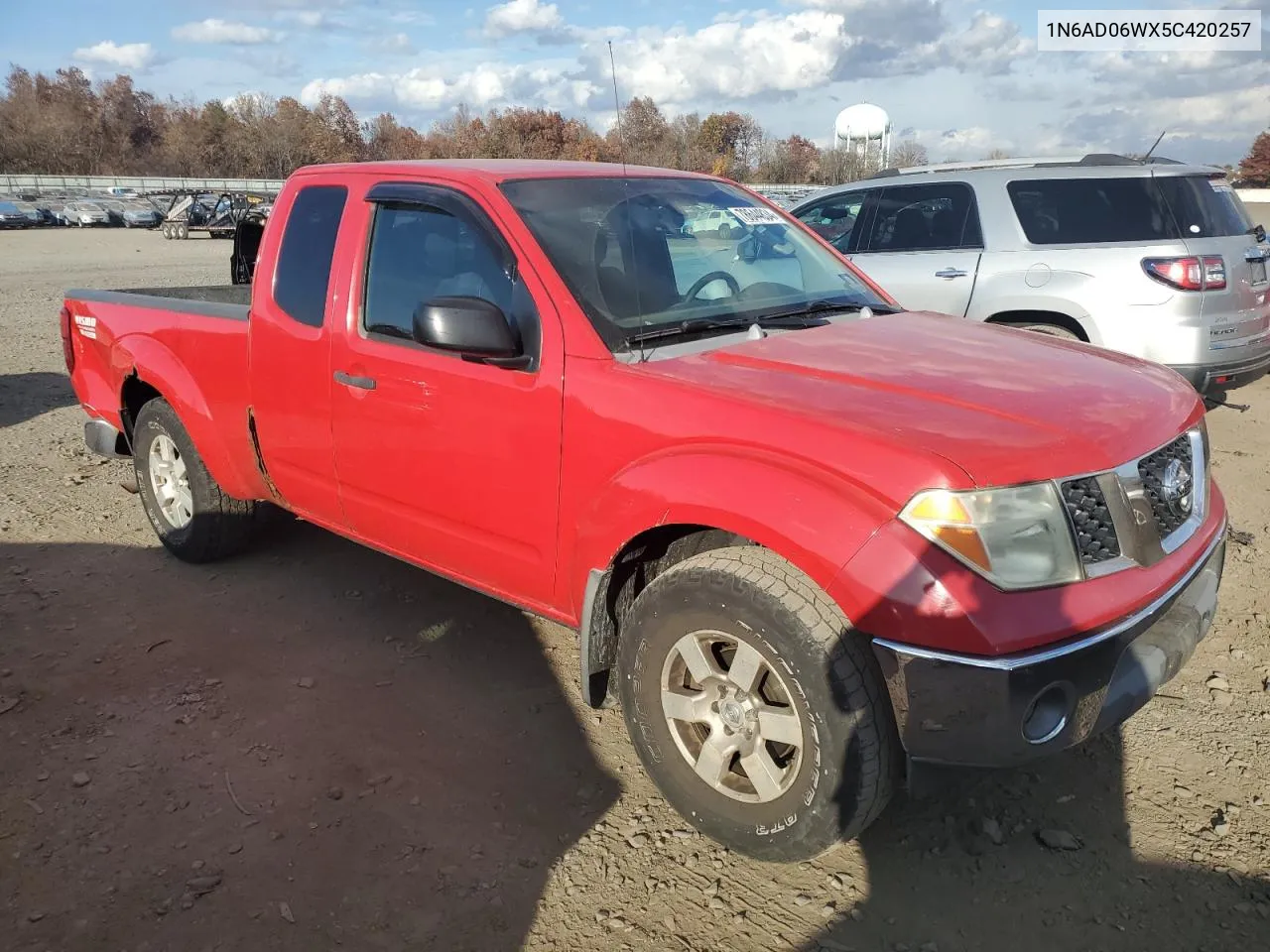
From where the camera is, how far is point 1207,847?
108 inches

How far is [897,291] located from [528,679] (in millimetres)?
4453

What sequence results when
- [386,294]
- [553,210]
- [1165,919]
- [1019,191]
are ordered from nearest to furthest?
1. [1165,919]
2. [553,210]
3. [386,294]
4. [1019,191]

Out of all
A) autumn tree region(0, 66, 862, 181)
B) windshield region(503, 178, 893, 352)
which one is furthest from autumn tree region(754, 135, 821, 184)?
windshield region(503, 178, 893, 352)

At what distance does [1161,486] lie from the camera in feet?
8.64

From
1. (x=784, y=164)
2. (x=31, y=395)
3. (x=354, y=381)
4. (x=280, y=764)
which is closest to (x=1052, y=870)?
(x=280, y=764)

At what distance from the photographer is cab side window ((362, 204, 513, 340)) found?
330cm

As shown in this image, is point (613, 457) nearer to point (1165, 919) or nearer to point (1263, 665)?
point (1165, 919)

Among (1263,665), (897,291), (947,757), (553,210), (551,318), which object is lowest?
(1263,665)

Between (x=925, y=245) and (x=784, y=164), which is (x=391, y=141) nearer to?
(x=784, y=164)

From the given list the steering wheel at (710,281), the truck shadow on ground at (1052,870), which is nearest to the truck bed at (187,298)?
the steering wheel at (710,281)

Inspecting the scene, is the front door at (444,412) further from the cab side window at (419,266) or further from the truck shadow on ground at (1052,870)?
the truck shadow on ground at (1052,870)

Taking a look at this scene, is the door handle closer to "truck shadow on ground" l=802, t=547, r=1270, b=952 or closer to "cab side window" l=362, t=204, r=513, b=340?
"cab side window" l=362, t=204, r=513, b=340

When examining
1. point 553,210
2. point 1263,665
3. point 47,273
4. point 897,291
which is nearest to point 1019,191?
point 897,291

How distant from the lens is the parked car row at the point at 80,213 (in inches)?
1613
